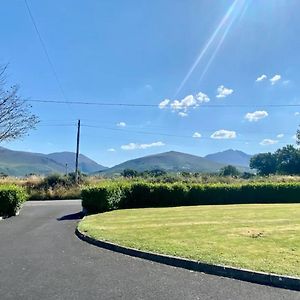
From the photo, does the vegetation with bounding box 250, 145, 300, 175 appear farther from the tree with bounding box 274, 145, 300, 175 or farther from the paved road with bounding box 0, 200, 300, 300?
the paved road with bounding box 0, 200, 300, 300

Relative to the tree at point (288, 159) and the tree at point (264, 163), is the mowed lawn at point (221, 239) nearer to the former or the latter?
the tree at point (288, 159)

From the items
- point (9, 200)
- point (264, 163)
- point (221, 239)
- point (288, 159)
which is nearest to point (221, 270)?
point (221, 239)

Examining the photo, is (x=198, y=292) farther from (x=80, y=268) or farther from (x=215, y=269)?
(x=80, y=268)

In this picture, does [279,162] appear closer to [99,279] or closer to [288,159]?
[288,159]

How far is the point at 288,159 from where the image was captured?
307 feet

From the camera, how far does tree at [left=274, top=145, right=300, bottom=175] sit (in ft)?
277

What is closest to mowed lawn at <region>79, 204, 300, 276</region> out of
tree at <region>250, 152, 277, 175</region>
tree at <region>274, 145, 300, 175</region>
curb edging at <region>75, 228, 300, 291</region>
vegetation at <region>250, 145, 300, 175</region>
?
curb edging at <region>75, 228, 300, 291</region>

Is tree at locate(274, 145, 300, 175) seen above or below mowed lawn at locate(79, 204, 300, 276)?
above

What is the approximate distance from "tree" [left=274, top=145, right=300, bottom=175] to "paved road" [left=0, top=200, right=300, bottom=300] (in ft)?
242

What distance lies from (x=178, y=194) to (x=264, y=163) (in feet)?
284

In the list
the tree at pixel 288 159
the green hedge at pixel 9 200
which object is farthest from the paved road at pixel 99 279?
the tree at pixel 288 159

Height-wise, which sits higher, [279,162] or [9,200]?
[279,162]

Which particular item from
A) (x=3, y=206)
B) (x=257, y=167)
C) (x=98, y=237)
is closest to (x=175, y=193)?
(x=3, y=206)

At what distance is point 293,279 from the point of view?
22.1 feet
